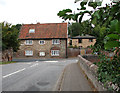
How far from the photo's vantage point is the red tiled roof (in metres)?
35.0

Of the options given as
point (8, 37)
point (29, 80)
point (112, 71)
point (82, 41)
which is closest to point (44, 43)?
point (8, 37)

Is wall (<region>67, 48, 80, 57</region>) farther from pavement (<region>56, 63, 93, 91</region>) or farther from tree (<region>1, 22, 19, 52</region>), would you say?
pavement (<region>56, 63, 93, 91</region>)

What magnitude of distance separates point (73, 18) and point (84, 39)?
4611cm

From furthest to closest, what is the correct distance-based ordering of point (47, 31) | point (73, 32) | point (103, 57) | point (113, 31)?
1. point (73, 32)
2. point (47, 31)
3. point (103, 57)
4. point (113, 31)

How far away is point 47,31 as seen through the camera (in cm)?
3650

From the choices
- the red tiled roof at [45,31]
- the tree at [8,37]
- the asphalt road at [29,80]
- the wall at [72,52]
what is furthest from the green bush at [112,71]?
the wall at [72,52]

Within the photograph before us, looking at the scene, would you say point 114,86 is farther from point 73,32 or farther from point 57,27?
point 73,32

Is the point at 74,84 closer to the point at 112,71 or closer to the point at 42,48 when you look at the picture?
the point at 112,71

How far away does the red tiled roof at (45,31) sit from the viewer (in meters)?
35.0

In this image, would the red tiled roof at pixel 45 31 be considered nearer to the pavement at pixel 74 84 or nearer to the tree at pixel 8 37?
the tree at pixel 8 37

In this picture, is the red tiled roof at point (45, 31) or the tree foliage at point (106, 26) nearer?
the tree foliage at point (106, 26)

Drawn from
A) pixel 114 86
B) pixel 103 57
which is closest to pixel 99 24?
pixel 114 86

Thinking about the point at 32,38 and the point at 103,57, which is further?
the point at 32,38

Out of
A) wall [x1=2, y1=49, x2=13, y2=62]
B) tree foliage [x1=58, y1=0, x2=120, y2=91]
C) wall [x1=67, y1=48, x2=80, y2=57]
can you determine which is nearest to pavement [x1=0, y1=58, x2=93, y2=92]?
tree foliage [x1=58, y1=0, x2=120, y2=91]
